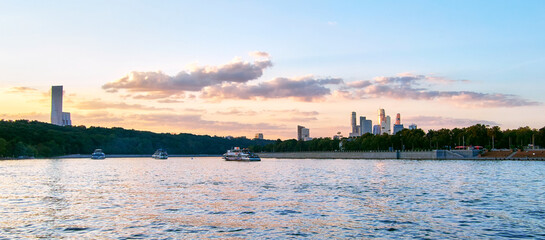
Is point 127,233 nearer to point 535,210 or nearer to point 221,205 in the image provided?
point 221,205

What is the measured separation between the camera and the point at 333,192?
195 feet

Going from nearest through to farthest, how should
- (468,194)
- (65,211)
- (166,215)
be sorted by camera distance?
(166,215) → (65,211) → (468,194)

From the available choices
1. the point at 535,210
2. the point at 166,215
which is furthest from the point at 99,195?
the point at 535,210

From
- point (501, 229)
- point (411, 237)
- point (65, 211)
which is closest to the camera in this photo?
point (411, 237)

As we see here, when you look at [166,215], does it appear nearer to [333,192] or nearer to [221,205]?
[221,205]

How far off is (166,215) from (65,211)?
925 centimetres

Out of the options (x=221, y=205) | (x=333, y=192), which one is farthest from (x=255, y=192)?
(x=221, y=205)

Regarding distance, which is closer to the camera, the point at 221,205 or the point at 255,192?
the point at 221,205

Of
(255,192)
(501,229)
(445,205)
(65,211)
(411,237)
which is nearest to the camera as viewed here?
(411,237)

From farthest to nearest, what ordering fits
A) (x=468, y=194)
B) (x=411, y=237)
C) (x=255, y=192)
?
(x=255, y=192)
(x=468, y=194)
(x=411, y=237)

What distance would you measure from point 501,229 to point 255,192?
103 feet

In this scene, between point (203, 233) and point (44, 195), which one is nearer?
point (203, 233)

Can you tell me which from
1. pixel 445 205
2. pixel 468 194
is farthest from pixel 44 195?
pixel 468 194

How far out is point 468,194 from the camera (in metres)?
56.5
